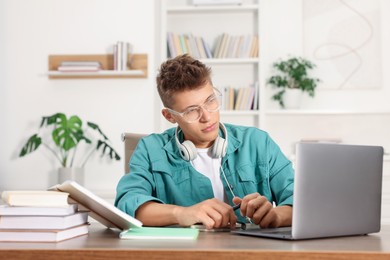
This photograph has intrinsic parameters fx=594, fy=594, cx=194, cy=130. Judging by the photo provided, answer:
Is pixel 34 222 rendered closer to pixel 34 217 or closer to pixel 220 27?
pixel 34 217

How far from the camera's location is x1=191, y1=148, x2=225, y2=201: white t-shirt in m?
1.84

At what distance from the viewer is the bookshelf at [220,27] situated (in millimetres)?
4219

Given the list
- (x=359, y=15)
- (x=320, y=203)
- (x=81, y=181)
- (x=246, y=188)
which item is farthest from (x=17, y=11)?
(x=320, y=203)

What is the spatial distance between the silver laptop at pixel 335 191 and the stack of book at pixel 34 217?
15.4 inches

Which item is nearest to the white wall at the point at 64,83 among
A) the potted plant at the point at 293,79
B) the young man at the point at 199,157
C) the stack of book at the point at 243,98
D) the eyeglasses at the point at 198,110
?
the stack of book at the point at 243,98

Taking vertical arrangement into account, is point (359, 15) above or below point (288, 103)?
above

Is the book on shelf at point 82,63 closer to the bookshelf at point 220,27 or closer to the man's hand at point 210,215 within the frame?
the bookshelf at point 220,27

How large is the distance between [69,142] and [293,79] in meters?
1.61

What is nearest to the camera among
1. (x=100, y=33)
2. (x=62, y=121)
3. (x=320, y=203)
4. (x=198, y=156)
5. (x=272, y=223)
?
(x=320, y=203)

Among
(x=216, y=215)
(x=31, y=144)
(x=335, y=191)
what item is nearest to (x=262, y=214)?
(x=216, y=215)

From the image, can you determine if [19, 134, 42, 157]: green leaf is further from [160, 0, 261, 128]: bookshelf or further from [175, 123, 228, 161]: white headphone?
[175, 123, 228, 161]: white headphone

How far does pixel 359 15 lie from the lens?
14.0 feet

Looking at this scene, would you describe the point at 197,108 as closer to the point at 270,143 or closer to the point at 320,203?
the point at 270,143

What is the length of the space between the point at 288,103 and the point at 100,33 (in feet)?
4.64
